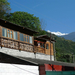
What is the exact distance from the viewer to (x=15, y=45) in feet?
74.1

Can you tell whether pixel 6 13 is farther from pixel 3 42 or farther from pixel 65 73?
pixel 65 73

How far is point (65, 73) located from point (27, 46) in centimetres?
1017

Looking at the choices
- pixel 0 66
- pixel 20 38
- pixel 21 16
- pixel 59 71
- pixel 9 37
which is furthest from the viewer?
pixel 21 16

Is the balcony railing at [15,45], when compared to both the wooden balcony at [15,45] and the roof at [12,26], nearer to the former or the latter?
the wooden balcony at [15,45]

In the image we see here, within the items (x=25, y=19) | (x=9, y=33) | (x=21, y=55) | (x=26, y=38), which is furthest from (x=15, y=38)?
(x=25, y=19)

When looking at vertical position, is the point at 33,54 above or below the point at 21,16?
below

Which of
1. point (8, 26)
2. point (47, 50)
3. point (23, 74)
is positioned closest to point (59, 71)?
point (23, 74)

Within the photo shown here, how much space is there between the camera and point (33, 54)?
1024 inches

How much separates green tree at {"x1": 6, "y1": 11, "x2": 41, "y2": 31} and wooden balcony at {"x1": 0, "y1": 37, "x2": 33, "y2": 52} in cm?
2886

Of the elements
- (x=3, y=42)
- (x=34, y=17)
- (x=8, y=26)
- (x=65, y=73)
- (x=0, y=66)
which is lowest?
(x=65, y=73)

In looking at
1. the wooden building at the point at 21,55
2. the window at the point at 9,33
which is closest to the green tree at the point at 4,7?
the wooden building at the point at 21,55

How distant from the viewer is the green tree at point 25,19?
177ft

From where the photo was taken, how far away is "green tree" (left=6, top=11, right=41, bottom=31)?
54.1 metres

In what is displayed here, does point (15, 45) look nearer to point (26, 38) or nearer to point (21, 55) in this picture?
point (21, 55)
